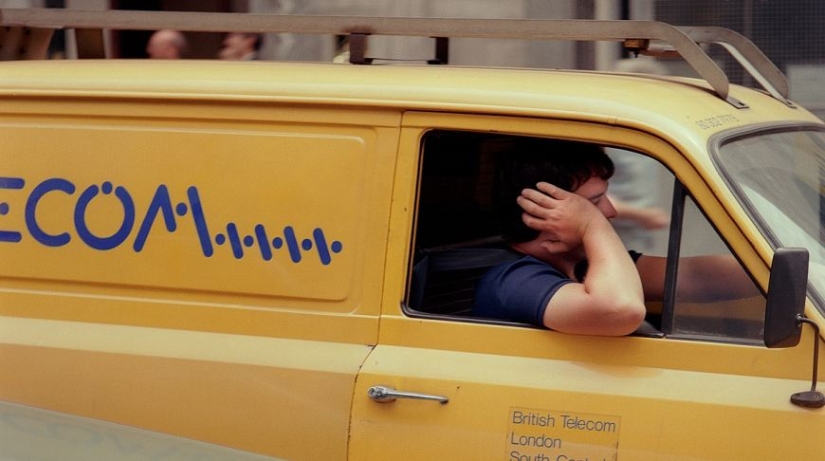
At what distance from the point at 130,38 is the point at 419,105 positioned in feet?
25.5

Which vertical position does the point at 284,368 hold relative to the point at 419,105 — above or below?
below

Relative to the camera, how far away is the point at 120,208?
3137mm

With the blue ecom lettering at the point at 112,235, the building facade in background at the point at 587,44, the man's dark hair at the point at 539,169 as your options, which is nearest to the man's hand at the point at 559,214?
the man's dark hair at the point at 539,169

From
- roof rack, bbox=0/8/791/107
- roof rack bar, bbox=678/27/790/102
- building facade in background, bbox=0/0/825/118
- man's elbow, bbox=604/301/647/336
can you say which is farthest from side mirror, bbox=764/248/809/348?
building facade in background, bbox=0/0/825/118

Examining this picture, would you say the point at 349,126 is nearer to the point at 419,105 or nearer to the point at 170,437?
the point at 419,105

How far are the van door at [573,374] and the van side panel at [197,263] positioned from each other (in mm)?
90

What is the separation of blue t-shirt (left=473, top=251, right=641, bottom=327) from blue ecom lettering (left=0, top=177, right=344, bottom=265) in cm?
41

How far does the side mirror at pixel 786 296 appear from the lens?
2.49m

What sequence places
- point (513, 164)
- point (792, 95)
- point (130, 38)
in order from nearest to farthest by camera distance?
point (513, 164) < point (792, 95) < point (130, 38)

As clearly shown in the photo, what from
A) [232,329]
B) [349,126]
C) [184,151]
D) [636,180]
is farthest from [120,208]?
[636,180]

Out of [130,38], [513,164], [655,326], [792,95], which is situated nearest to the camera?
[655,326]

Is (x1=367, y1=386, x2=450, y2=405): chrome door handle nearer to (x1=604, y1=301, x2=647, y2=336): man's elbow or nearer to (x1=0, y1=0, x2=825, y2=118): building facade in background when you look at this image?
(x1=604, y1=301, x2=647, y2=336): man's elbow

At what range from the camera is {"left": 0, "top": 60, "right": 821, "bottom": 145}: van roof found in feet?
9.61

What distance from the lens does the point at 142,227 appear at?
312 cm
